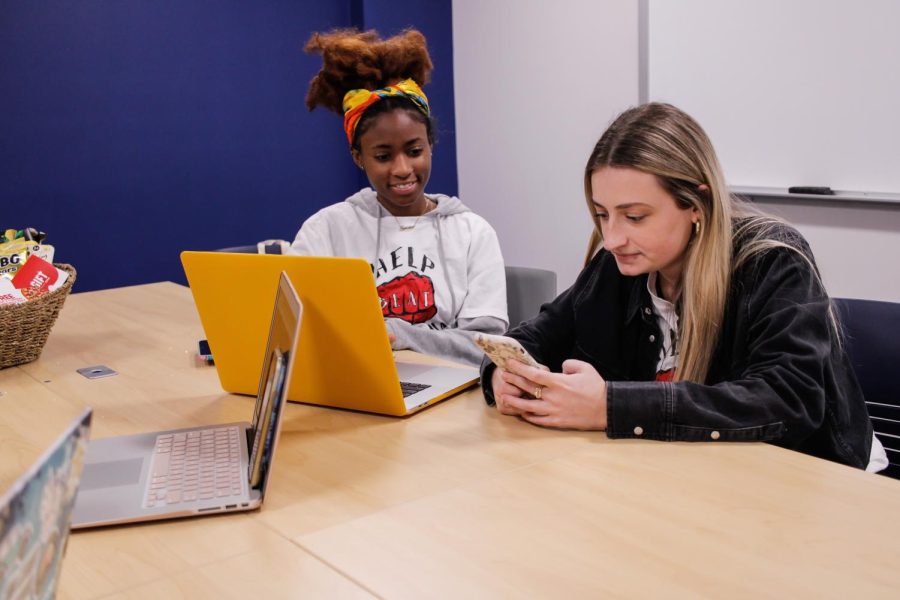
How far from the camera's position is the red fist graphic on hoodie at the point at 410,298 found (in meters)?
2.24

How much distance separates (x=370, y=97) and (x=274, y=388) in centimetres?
122

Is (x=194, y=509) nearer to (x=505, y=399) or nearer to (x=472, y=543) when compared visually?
(x=472, y=543)

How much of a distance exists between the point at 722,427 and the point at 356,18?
3.34 m

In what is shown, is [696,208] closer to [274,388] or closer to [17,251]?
[274,388]

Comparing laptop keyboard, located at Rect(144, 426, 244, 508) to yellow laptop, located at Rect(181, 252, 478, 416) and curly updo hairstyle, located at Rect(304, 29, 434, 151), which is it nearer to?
yellow laptop, located at Rect(181, 252, 478, 416)

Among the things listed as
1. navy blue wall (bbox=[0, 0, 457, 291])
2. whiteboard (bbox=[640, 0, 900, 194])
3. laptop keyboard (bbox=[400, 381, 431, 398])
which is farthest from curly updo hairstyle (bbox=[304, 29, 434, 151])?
navy blue wall (bbox=[0, 0, 457, 291])

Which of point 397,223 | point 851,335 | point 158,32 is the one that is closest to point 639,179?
point 851,335

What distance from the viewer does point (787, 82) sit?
305cm

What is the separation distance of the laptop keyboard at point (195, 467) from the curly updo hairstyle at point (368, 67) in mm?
1069

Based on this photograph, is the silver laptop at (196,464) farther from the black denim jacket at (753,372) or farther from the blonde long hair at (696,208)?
the blonde long hair at (696,208)

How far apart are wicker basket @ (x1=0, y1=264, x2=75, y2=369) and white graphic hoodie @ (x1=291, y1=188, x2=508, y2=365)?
637mm

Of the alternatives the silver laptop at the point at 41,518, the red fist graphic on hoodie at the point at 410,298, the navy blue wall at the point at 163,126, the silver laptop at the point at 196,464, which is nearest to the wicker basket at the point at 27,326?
the silver laptop at the point at 196,464

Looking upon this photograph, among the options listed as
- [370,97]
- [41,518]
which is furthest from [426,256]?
[41,518]

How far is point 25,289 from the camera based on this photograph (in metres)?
1.91
